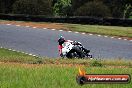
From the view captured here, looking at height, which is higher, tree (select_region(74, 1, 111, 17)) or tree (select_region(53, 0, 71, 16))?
tree (select_region(74, 1, 111, 17))

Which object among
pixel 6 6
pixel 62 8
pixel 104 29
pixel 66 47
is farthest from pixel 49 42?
pixel 62 8

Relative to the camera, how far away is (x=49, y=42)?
2930 cm

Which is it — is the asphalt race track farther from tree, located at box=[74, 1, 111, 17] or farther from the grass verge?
tree, located at box=[74, 1, 111, 17]

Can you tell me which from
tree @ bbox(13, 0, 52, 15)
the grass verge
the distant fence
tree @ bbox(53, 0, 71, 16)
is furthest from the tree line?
the grass verge

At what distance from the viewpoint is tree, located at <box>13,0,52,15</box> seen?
172 ft

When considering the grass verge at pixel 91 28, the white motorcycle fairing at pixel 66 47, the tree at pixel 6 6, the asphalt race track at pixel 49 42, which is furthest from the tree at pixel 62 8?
the white motorcycle fairing at pixel 66 47

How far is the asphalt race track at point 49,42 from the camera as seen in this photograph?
25.3m

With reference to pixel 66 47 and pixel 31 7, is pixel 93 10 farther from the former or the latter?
pixel 66 47

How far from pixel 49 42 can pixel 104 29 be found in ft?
30.6

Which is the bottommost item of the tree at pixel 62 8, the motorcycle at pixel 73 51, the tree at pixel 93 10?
the tree at pixel 62 8

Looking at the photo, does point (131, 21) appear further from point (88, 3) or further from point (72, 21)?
point (88, 3)

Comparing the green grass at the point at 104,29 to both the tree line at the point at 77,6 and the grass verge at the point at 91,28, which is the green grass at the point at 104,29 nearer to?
the grass verge at the point at 91,28

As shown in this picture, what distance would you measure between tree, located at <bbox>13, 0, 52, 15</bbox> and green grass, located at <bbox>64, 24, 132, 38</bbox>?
13360 millimetres

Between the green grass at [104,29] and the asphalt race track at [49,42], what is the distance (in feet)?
7.46
